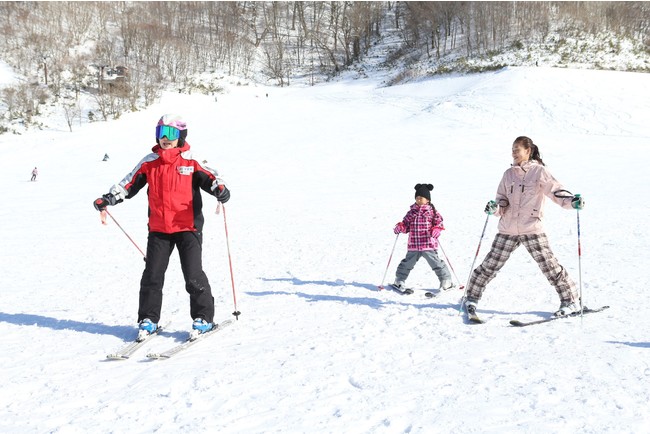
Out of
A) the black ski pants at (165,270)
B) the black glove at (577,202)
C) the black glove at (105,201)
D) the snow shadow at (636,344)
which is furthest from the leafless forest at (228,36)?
the snow shadow at (636,344)

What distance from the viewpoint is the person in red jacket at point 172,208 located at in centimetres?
440

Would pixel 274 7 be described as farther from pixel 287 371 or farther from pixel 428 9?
pixel 287 371

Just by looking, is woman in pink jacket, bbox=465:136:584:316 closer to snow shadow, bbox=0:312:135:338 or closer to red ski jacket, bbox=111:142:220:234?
red ski jacket, bbox=111:142:220:234

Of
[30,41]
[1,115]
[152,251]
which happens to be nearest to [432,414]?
[152,251]

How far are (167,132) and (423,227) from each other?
3123 millimetres

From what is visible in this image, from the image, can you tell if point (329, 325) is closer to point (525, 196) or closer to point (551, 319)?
point (551, 319)

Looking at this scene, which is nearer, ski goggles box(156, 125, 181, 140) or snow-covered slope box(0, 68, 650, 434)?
snow-covered slope box(0, 68, 650, 434)

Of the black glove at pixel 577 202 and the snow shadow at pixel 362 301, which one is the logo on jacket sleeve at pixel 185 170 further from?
the black glove at pixel 577 202

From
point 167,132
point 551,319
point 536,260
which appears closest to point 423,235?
point 536,260

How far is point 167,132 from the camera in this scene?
14.4 ft

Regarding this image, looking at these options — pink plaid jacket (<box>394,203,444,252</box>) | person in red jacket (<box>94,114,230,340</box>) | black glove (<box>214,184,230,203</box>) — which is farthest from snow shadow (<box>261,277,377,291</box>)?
black glove (<box>214,184,230,203</box>)

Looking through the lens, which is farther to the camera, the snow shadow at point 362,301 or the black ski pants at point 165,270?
the snow shadow at point 362,301

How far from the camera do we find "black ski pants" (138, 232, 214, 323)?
14.7 ft

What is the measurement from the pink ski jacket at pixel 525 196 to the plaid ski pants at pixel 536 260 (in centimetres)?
8
